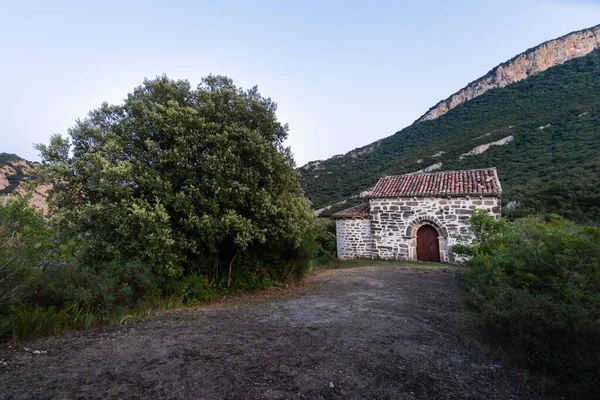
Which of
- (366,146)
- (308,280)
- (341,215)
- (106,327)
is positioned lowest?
(308,280)

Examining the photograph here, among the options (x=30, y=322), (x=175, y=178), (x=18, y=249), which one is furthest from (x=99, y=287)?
(x=175, y=178)

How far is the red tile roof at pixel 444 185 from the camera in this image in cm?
1316

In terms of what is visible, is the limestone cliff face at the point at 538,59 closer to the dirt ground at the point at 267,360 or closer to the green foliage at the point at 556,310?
the green foliage at the point at 556,310

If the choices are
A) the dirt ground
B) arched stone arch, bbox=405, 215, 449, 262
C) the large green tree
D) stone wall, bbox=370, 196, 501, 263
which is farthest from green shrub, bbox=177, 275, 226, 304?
arched stone arch, bbox=405, 215, 449, 262

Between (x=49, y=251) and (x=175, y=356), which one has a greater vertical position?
(x=49, y=251)

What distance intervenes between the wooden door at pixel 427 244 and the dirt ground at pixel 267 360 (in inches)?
377

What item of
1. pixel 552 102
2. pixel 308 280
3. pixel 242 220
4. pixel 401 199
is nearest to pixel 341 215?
pixel 401 199

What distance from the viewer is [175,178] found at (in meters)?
6.64

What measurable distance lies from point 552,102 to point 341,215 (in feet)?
130

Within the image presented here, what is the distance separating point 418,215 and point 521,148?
23722 millimetres

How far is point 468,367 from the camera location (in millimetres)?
3250

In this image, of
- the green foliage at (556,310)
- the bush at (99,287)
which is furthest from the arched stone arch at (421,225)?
the bush at (99,287)

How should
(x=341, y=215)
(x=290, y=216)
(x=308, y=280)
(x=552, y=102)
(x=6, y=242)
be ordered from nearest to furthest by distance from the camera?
(x=6, y=242) → (x=290, y=216) → (x=308, y=280) → (x=341, y=215) → (x=552, y=102)

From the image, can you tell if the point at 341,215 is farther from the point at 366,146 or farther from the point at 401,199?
the point at 366,146
